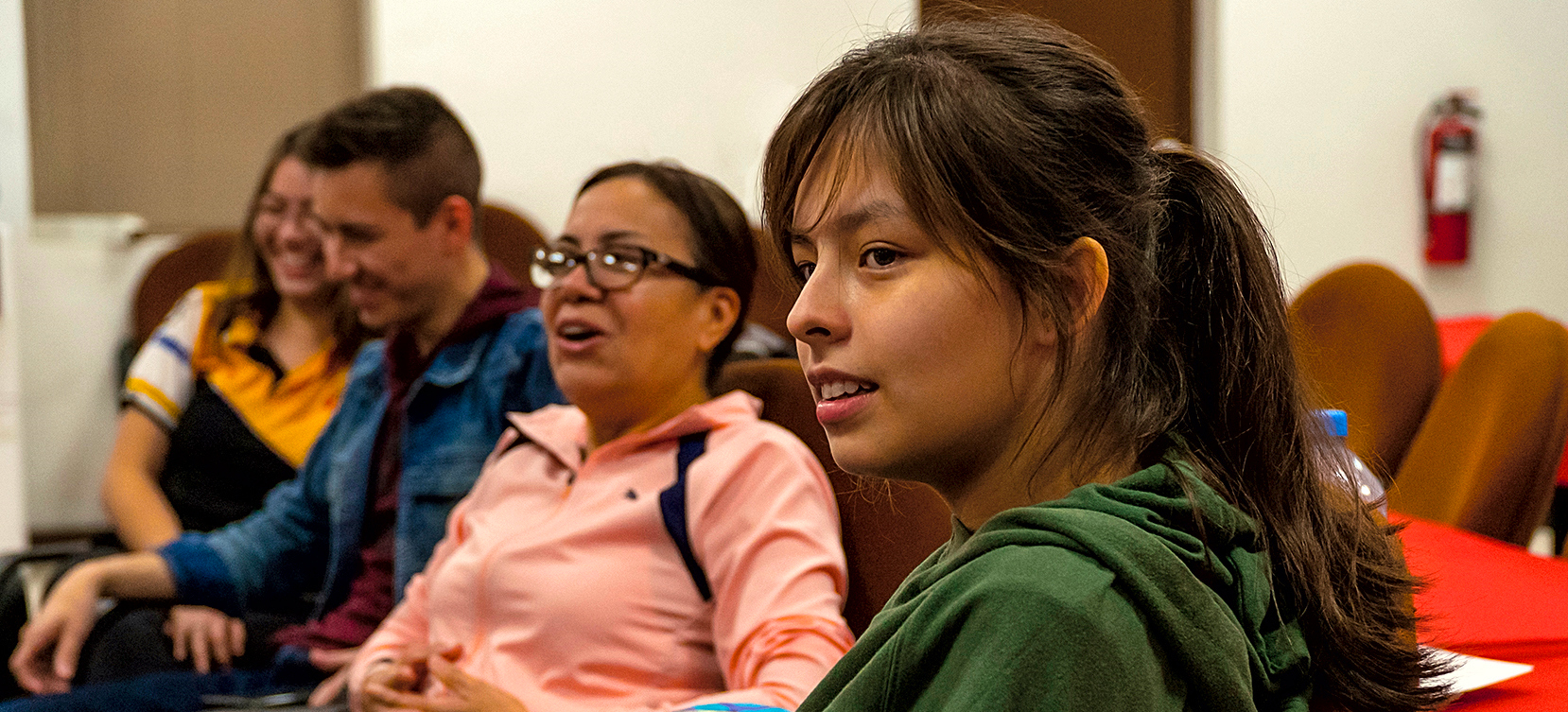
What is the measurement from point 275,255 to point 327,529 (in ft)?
2.75

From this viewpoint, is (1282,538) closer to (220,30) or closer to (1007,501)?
(1007,501)

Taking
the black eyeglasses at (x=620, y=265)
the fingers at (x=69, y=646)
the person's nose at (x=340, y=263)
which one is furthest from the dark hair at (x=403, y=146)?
the fingers at (x=69, y=646)

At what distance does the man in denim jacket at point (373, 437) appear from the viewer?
5.76 ft

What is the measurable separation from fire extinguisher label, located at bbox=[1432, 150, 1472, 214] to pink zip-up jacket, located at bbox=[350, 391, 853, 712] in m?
3.71

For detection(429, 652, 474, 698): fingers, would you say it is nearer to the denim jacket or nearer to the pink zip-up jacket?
the pink zip-up jacket

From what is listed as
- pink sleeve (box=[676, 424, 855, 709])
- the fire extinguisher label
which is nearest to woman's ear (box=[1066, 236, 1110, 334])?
pink sleeve (box=[676, 424, 855, 709])

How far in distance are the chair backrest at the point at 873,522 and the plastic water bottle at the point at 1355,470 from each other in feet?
1.16

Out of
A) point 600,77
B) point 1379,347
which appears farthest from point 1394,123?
point 600,77

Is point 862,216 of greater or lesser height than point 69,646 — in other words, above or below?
above

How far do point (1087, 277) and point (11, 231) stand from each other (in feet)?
10.6

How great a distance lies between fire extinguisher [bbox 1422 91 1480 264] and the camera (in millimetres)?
4297

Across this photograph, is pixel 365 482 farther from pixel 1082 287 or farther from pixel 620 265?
pixel 1082 287

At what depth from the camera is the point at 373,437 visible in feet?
6.13

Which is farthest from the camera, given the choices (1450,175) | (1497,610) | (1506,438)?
(1450,175)
